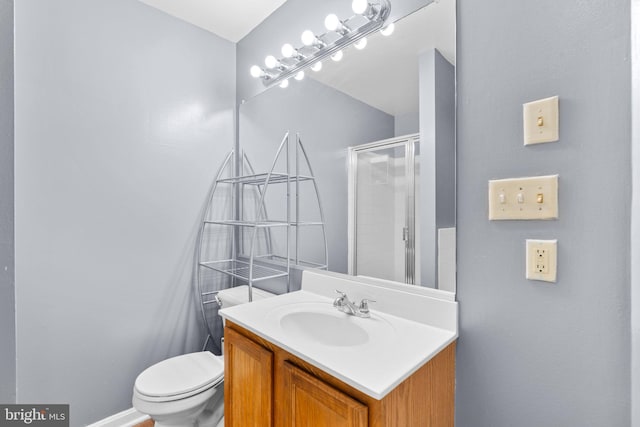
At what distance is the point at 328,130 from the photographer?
150 centimetres

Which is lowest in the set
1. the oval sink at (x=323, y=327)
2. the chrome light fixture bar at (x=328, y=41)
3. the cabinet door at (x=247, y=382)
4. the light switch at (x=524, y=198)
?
the cabinet door at (x=247, y=382)

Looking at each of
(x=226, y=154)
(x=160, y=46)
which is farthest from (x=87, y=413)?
(x=160, y=46)

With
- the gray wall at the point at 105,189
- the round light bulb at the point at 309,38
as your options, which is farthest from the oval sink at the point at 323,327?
the round light bulb at the point at 309,38

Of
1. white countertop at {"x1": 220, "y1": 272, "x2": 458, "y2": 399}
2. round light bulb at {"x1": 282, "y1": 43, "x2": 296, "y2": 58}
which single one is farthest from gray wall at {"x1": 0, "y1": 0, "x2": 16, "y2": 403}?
round light bulb at {"x1": 282, "y1": 43, "x2": 296, "y2": 58}

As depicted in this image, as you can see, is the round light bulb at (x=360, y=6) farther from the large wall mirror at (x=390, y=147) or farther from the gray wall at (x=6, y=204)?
the gray wall at (x=6, y=204)

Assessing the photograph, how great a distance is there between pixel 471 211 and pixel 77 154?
71.7 inches

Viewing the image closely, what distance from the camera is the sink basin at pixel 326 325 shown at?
1.08 m

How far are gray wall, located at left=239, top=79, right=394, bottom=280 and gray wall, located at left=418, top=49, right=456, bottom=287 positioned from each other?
165mm

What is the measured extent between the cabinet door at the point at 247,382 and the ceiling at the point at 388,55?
3.43ft

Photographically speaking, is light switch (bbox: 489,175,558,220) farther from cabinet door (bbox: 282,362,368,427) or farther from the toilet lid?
the toilet lid

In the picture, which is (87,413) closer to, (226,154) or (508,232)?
(226,154)

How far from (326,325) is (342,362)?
400 millimetres

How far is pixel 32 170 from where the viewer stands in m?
1.39

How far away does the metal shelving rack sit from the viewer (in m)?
1.62
